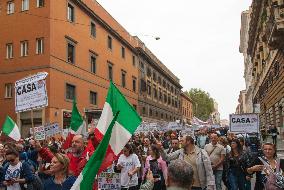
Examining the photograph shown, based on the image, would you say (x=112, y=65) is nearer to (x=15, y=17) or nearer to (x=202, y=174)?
(x=15, y=17)

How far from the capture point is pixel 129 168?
9227 mm

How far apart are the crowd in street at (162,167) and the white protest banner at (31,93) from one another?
131 centimetres

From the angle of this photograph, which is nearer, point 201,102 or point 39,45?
point 39,45

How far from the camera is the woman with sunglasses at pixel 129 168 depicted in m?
9.10

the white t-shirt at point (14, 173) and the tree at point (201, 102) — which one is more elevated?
the tree at point (201, 102)

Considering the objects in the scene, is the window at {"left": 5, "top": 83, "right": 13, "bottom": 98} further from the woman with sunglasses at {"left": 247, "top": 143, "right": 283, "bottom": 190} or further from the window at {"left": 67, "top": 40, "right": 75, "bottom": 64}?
the woman with sunglasses at {"left": 247, "top": 143, "right": 283, "bottom": 190}

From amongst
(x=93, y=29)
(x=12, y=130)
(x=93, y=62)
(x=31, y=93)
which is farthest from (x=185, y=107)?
(x=31, y=93)

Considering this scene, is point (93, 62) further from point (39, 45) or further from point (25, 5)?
point (25, 5)

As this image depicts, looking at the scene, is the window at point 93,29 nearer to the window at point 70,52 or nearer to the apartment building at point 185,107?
the window at point 70,52

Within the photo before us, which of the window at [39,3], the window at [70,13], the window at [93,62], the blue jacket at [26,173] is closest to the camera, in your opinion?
the blue jacket at [26,173]

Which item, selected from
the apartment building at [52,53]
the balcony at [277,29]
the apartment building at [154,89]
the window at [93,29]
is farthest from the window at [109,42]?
the balcony at [277,29]

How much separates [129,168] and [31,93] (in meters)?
3.00

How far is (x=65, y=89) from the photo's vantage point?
30.6 meters

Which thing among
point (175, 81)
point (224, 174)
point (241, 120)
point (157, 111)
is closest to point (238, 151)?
point (224, 174)
